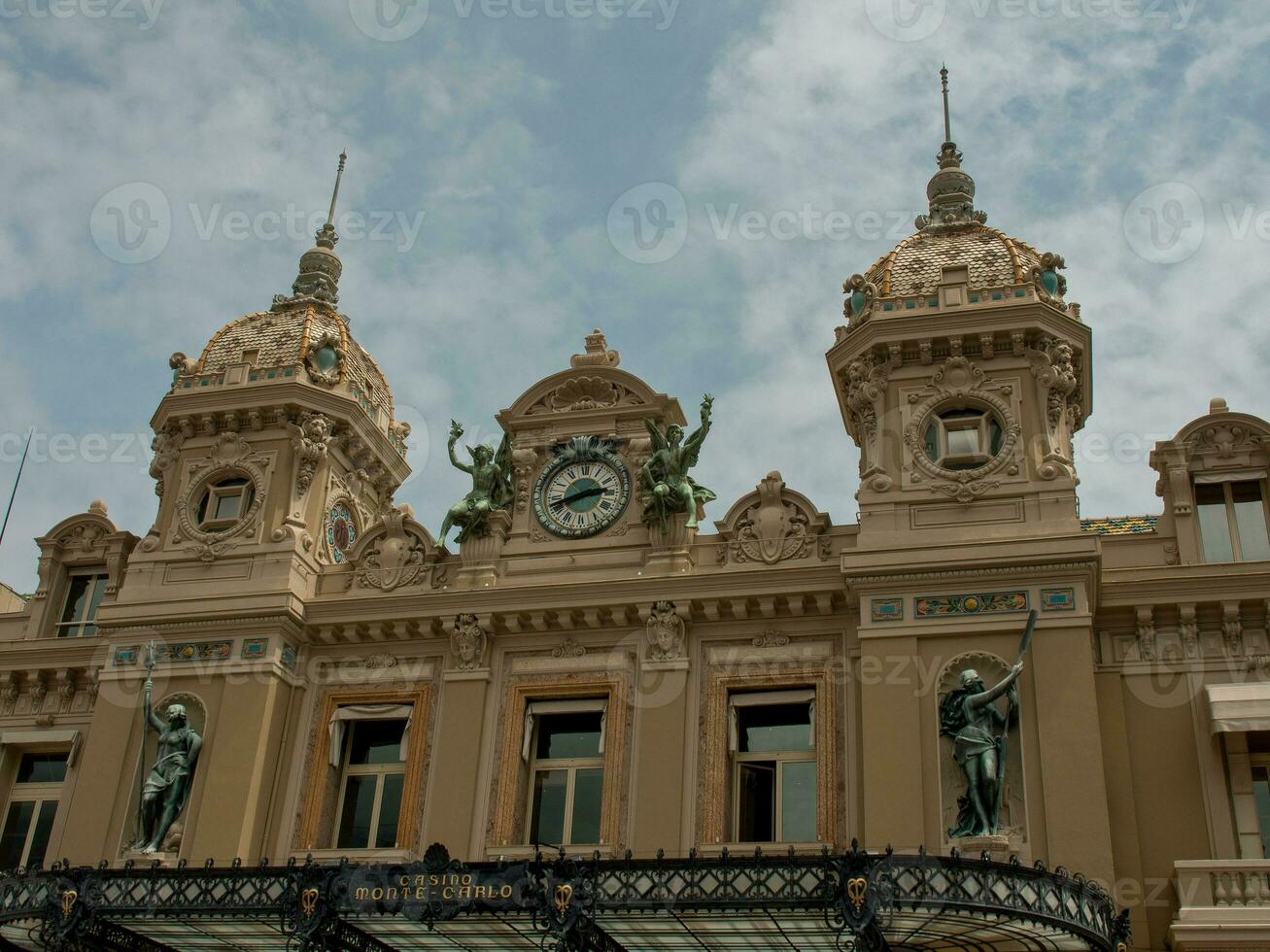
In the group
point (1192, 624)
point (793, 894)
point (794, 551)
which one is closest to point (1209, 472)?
point (1192, 624)

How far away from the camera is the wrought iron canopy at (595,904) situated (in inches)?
698

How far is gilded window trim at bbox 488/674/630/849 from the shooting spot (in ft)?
A: 76.3

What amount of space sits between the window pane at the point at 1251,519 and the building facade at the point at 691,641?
0.05 m

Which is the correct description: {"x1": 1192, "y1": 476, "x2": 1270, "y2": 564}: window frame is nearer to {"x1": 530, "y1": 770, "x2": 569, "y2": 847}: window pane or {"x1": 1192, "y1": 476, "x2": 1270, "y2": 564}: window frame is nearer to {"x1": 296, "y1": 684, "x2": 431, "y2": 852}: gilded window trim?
{"x1": 530, "y1": 770, "x2": 569, "y2": 847}: window pane

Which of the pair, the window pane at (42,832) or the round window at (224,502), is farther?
the round window at (224,502)

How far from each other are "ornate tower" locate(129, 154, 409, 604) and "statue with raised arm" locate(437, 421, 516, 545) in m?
2.67

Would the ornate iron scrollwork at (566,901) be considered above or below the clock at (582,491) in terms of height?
below

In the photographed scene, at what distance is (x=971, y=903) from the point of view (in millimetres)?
17688

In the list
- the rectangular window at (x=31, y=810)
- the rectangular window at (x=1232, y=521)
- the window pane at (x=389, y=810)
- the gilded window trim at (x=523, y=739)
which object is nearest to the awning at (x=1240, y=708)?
the rectangular window at (x=1232, y=521)

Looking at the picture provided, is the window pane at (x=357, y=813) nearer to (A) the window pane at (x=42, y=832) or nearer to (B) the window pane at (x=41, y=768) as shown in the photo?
(A) the window pane at (x=42, y=832)

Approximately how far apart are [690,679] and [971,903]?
23.5 feet

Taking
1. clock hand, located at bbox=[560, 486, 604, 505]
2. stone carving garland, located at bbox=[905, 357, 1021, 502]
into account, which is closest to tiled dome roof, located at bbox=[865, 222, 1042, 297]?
stone carving garland, located at bbox=[905, 357, 1021, 502]

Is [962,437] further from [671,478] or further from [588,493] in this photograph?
[588,493]

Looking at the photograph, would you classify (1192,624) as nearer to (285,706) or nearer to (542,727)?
(542,727)
